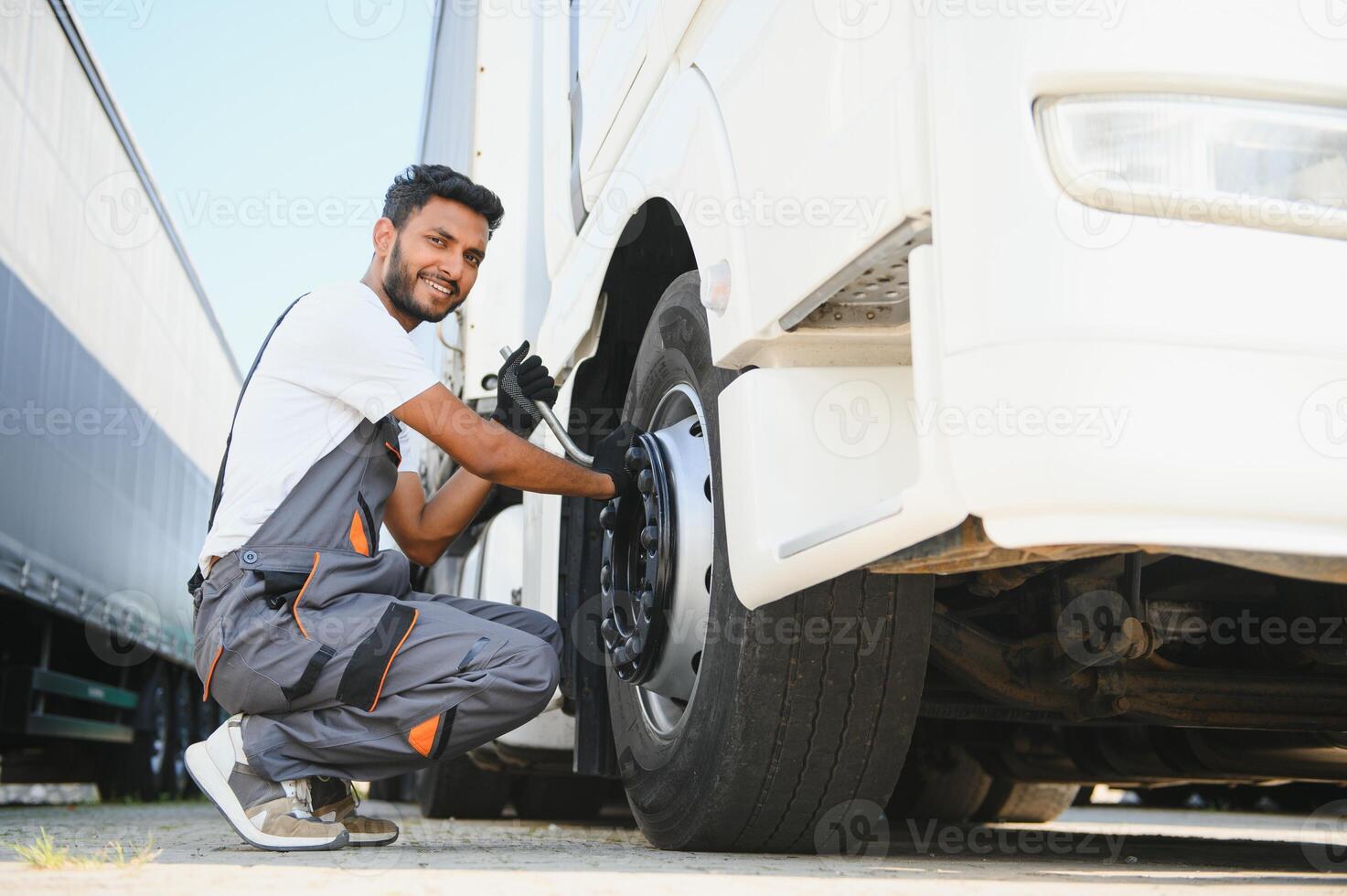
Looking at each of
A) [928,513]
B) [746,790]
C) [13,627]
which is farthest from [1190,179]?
[13,627]

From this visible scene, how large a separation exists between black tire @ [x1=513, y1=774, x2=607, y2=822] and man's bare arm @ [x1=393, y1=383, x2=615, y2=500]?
2.82 meters

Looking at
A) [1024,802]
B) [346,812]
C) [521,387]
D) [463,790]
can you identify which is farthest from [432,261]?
[1024,802]

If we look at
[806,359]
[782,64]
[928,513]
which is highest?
[782,64]

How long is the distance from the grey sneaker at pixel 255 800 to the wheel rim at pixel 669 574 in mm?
631

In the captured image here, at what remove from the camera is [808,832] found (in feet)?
7.34

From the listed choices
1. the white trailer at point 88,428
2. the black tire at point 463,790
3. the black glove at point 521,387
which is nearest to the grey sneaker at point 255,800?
the black glove at point 521,387

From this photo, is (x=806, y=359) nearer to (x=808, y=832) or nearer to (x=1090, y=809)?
(x=808, y=832)

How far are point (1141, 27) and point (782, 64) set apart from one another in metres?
0.59

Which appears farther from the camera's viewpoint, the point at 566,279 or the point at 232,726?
the point at 566,279

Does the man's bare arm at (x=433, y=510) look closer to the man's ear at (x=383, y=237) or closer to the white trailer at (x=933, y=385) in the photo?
the white trailer at (x=933, y=385)

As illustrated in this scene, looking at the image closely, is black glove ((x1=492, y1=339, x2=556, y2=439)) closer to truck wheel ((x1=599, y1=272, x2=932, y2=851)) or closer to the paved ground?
truck wheel ((x1=599, y1=272, x2=932, y2=851))

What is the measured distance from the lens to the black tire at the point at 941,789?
14.5 ft

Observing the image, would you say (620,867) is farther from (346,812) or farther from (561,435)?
(561,435)

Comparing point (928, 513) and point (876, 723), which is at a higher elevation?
point (928, 513)
